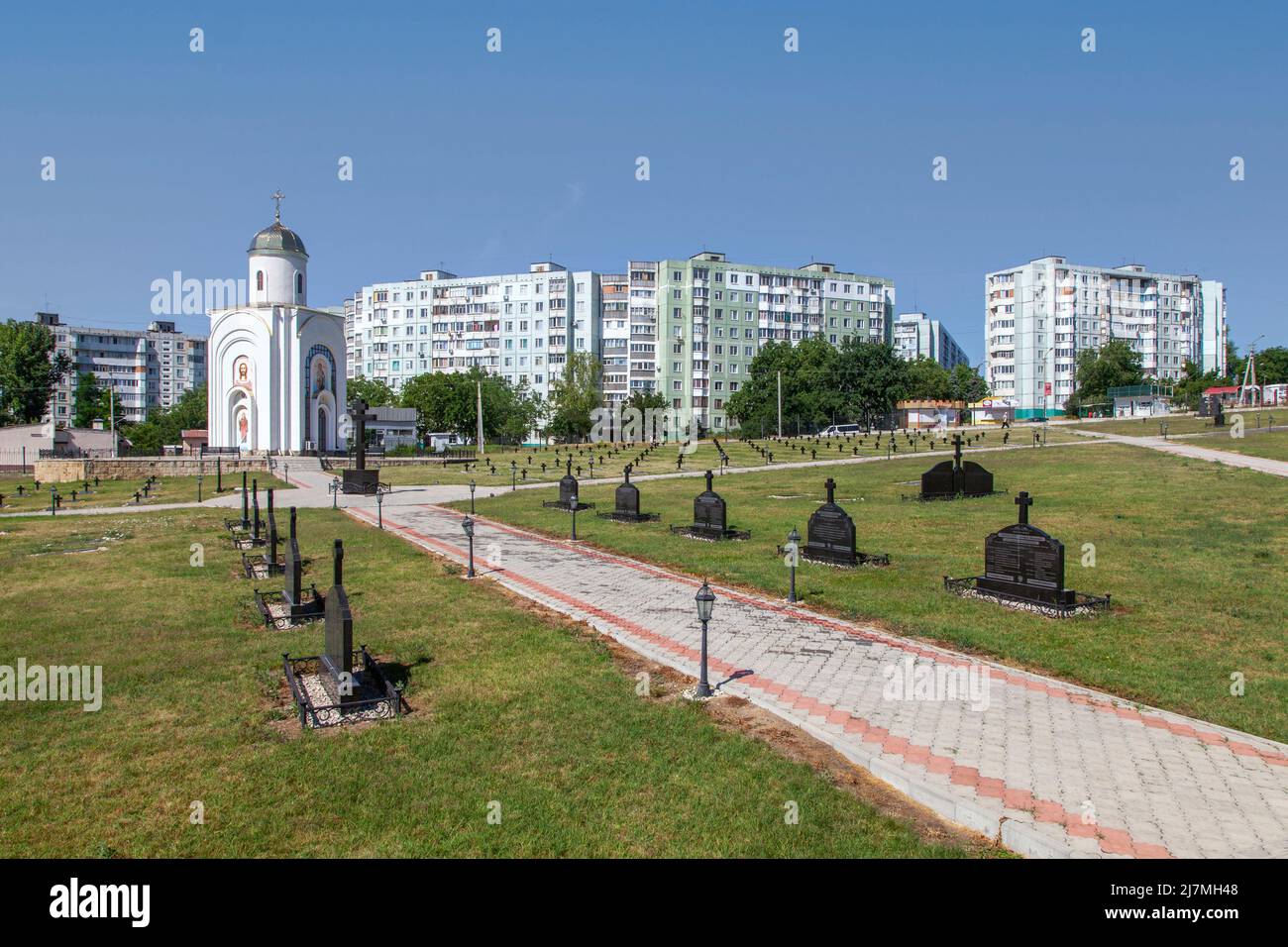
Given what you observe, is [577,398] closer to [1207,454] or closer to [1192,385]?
[1207,454]

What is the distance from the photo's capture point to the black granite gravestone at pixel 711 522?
55.0ft

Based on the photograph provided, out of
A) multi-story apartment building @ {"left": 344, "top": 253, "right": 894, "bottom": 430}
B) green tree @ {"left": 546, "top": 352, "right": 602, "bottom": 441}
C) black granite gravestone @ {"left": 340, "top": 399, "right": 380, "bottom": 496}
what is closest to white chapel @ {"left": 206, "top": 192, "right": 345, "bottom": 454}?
green tree @ {"left": 546, "top": 352, "right": 602, "bottom": 441}

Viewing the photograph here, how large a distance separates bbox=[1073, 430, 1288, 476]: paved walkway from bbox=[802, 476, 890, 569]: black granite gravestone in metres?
18.0

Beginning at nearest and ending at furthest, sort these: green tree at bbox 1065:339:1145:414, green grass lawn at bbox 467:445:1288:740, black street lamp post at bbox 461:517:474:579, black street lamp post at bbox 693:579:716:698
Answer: black street lamp post at bbox 693:579:716:698
green grass lawn at bbox 467:445:1288:740
black street lamp post at bbox 461:517:474:579
green tree at bbox 1065:339:1145:414

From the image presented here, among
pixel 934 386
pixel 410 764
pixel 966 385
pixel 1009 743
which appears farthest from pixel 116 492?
pixel 966 385

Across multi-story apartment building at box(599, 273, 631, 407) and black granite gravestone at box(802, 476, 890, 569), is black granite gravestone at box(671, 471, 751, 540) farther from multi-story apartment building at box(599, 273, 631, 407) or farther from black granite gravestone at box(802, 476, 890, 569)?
multi-story apartment building at box(599, 273, 631, 407)

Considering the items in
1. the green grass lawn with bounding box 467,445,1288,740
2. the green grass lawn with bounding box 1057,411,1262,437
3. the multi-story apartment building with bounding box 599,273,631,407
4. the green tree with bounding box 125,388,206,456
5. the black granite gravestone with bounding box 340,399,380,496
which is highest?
the multi-story apartment building with bounding box 599,273,631,407

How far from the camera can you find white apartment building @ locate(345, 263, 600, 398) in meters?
95.7

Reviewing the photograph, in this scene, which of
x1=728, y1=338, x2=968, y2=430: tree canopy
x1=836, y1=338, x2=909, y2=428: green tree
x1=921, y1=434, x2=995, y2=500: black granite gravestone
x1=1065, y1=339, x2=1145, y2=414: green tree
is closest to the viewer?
x1=921, y1=434, x2=995, y2=500: black granite gravestone

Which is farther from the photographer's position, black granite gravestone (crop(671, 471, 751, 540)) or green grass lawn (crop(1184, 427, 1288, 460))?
green grass lawn (crop(1184, 427, 1288, 460))

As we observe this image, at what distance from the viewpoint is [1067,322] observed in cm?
9944

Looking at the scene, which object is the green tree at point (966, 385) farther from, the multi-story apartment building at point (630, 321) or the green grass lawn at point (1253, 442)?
the green grass lawn at point (1253, 442)

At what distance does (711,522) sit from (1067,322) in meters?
99.7
